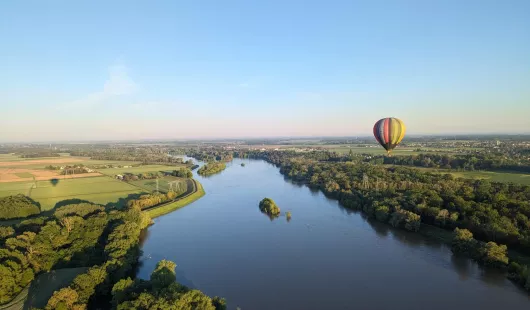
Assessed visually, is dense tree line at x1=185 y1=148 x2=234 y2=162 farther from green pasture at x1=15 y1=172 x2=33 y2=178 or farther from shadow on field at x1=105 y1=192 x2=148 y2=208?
shadow on field at x1=105 y1=192 x2=148 y2=208

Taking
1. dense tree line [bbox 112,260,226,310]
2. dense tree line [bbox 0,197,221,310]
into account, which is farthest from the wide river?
dense tree line [bbox 112,260,226,310]

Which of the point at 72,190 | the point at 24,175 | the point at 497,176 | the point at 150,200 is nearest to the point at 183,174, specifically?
the point at 72,190

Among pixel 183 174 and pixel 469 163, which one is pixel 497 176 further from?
pixel 183 174

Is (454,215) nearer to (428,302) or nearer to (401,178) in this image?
(428,302)

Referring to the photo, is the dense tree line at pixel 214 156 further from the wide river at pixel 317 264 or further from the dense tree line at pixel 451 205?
the wide river at pixel 317 264

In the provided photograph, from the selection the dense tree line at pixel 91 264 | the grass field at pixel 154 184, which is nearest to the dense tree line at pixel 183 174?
the grass field at pixel 154 184
